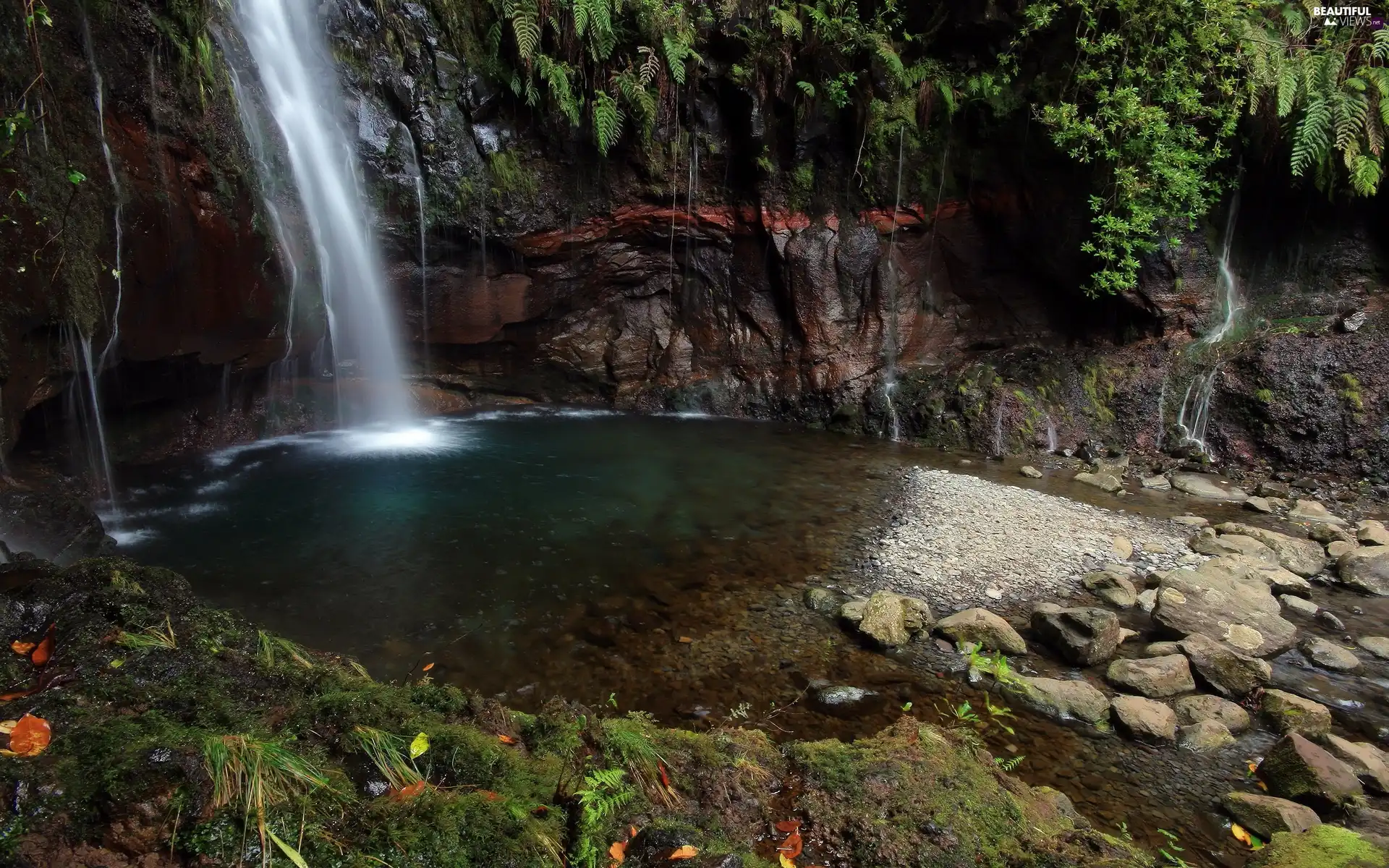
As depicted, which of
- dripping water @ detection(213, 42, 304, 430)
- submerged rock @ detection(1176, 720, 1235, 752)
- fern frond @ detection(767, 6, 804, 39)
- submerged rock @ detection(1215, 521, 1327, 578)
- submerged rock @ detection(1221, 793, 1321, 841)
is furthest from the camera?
fern frond @ detection(767, 6, 804, 39)

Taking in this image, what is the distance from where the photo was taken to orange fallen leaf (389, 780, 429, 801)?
206 cm

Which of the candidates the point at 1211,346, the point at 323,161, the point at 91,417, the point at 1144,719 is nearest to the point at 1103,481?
the point at 1211,346

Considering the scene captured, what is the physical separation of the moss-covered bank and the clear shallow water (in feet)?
7.35

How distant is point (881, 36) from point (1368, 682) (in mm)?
12778

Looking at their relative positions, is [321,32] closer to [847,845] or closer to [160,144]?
[160,144]

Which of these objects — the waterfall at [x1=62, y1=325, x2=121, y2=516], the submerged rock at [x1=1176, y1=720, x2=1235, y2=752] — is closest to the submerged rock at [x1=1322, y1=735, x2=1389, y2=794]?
the submerged rock at [x1=1176, y1=720, x2=1235, y2=752]

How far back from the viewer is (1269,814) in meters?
3.48

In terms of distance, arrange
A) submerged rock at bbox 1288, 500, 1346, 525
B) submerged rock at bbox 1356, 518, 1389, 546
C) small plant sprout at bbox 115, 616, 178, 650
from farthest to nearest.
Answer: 1. submerged rock at bbox 1288, 500, 1346, 525
2. submerged rock at bbox 1356, 518, 1389, 546
3. small plant sprout at bbox 115, 616, 178, 650

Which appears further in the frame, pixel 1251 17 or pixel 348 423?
pixel 348 423

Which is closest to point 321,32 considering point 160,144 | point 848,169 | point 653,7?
point 160,144

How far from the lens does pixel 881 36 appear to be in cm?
1331

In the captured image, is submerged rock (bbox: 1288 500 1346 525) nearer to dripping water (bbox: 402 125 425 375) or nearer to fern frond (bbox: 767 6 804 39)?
fern frond (bbox: 767 6 804 39)

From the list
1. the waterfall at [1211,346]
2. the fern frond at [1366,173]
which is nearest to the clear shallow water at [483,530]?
the waterfall at [1211,346]

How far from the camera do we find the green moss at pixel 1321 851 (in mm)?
2891
